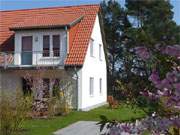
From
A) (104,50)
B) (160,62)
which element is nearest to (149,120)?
(160,62)

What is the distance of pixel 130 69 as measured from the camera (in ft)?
15.2

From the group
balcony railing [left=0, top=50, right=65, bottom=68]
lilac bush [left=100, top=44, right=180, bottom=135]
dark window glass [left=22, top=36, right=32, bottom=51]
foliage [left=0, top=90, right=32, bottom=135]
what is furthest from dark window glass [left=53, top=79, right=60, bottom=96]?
lilac bush [left=100, top=44, right=180, bottom=135]

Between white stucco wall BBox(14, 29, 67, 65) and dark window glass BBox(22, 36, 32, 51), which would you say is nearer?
white stucco wall BBox(14, 29, 67, 65)

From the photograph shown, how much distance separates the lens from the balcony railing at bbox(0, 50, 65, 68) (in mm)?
26672

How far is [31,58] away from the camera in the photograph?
90.2 feet

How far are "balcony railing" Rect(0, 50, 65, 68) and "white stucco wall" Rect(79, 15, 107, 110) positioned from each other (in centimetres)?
172

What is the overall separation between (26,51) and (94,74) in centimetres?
521

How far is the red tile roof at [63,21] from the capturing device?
2673 centimetres

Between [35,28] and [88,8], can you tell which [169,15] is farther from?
[35,28]

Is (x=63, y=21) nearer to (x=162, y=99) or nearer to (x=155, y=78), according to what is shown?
(x=162, y=99)

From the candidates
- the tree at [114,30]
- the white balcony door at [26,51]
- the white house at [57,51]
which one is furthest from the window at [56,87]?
the tree at [114,30]

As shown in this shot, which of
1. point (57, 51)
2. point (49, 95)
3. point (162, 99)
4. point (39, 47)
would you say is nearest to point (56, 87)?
point (49, 95)

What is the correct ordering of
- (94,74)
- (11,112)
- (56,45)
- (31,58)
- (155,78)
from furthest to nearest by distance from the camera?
(94,74) → (31,58) → (56,45) → (11,112) → (155,78)

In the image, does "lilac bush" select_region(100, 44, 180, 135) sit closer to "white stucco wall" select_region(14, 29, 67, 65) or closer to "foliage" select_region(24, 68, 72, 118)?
→ "foliage" select_region(24, 68, 72, 118)
